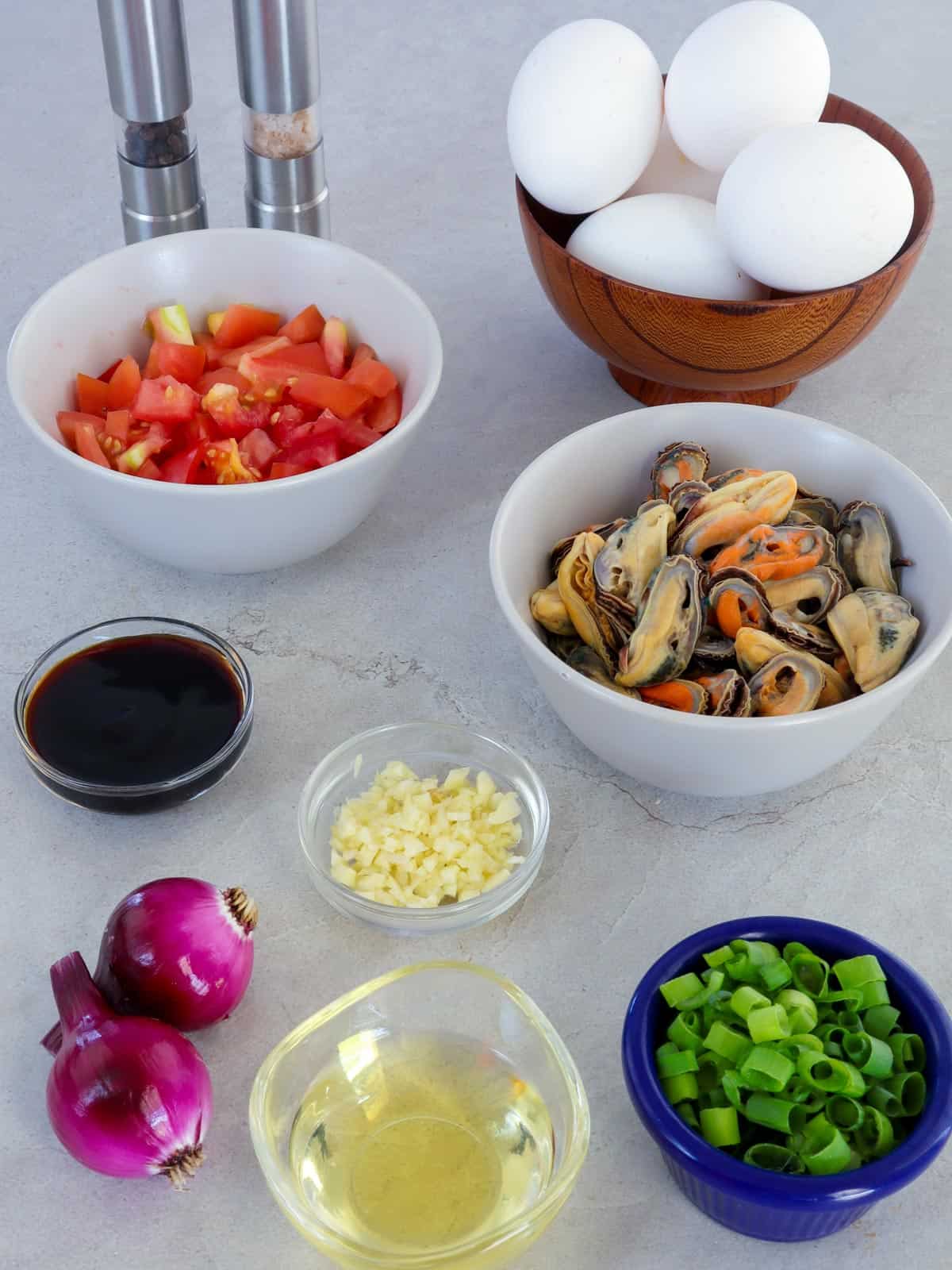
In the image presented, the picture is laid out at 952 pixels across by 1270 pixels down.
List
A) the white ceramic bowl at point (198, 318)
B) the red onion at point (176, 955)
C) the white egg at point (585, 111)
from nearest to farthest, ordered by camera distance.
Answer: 1. the red onion at point (176, 955)
2. the white ceramic bowl at point (198, 318)
3. the white egg at point (585, 111)

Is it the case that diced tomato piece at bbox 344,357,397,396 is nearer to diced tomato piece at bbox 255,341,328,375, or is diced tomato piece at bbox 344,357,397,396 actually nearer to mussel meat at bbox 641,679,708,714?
diced tomato piece at bbox 255,341,328,375

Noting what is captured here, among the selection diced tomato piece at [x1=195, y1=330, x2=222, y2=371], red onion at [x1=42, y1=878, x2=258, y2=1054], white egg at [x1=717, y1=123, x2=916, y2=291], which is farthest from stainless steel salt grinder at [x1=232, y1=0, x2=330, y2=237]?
red onion at [x1=42, y1=878, x2=258, y2=1054]

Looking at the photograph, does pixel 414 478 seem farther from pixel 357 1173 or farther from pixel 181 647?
pixel 357 1173

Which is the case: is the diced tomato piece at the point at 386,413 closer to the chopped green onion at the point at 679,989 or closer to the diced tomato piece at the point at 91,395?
the diced tomato piece at the point at 91,395

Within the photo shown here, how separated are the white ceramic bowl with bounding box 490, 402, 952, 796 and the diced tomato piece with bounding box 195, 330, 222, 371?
1.09ft

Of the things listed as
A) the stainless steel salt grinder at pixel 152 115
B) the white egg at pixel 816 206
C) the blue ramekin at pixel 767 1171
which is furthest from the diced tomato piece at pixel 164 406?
the blue ramekin at pixel 767 1171

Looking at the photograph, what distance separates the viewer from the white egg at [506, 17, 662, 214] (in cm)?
120

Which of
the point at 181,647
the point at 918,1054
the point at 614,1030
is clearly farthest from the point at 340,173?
the point at 918,1054

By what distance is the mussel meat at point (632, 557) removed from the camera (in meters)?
1.05

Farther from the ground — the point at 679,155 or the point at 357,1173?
the point at 679,155

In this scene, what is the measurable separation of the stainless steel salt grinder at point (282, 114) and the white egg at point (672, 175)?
302 millimetres

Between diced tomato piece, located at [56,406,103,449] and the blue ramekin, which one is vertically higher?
diced tomato piece, located at [56,406,103,449]

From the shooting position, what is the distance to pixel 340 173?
171 cm

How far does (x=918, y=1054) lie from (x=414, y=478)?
28.0 inches
